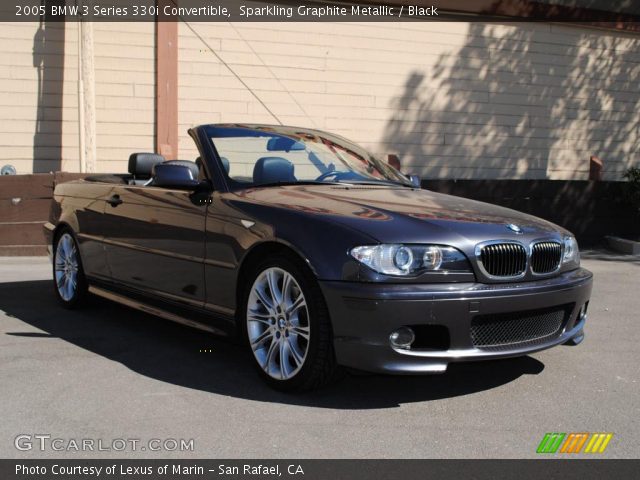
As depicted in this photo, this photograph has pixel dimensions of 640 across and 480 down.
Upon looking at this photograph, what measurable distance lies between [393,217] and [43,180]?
6.86m

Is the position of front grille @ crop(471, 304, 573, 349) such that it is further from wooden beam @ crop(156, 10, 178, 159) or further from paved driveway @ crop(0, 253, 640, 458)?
wooden beam @ crop(156, 10, 178, 159)

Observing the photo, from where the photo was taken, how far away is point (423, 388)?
413 cm

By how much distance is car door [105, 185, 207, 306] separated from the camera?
4.57 metres

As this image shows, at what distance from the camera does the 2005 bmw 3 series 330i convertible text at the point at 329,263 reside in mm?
3578

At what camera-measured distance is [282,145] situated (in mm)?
5125

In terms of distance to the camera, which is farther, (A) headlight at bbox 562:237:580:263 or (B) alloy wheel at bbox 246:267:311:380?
(A) headlight at bbox 562:237:580:263

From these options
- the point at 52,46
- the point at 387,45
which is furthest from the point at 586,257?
the point at 52,46

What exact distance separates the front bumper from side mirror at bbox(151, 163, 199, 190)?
1.39m

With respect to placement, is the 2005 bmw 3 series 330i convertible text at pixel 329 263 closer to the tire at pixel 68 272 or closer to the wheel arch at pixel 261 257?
the wheel arch at pixel 261 257

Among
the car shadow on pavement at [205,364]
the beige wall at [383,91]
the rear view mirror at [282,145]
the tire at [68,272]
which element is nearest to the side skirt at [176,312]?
the car shadow on pavement at [205,364]

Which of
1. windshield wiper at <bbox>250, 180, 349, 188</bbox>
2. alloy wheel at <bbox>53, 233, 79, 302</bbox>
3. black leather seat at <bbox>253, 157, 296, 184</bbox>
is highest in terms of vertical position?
black leather seat at <bbox>253, 157, 296, 184</bbox>

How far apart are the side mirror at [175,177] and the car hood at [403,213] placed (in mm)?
382

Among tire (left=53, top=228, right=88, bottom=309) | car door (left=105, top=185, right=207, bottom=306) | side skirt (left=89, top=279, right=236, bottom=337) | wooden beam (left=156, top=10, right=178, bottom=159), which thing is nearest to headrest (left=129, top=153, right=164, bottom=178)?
car door (left=105, top=185, right=207, bottom=306)

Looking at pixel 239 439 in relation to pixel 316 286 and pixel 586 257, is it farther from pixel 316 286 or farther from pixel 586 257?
pixel 586 257
